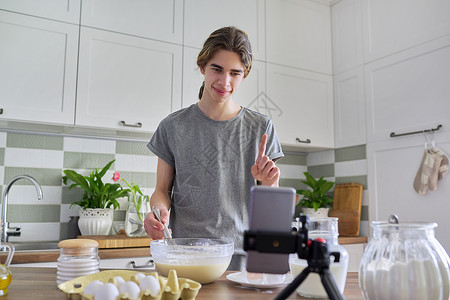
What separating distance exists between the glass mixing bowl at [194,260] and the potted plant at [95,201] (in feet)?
5.12

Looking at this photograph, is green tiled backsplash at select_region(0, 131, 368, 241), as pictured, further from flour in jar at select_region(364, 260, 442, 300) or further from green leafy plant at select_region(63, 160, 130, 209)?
flour in jar at select_region(364, 260, 442, 300)

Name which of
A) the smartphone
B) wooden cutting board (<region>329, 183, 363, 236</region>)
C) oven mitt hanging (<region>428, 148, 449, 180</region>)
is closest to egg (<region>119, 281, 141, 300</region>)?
the smartphone

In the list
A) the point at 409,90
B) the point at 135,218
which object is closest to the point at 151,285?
the point at 135,218

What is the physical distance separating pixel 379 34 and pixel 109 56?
72.2 inches

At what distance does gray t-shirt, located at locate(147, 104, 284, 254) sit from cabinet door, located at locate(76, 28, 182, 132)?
0.99 m

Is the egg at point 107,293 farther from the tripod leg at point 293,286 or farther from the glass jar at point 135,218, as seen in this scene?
the glass jar at point 135,218

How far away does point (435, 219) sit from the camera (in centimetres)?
249

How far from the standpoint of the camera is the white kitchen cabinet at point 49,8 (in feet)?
7.55

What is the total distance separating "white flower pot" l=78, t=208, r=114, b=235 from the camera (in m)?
2.47

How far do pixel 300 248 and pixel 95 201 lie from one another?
2.12 metres

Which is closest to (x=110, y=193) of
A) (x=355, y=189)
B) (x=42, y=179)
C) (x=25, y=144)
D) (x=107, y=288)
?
(x=42, y=179)

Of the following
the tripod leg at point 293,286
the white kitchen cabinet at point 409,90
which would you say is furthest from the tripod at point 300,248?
the white kitchen cabinet at point 409,90

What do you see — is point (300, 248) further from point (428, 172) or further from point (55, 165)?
point (55, 165)

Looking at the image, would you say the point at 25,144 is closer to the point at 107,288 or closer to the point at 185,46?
the point at 185,46
